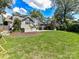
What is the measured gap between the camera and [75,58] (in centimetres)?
1270

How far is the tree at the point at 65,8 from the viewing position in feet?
147

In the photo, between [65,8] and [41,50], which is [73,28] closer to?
[65,8]

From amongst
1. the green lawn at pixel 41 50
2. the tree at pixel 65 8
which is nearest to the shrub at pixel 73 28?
the tree at pixel 65 8

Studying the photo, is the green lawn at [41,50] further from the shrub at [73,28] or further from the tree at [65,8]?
the tree at [65,8]

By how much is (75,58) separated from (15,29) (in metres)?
26.4

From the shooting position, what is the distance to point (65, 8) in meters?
46.1

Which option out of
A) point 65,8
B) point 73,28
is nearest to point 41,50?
point 73,28

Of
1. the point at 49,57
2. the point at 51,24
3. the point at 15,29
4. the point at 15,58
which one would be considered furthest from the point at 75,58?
the point at 51,24

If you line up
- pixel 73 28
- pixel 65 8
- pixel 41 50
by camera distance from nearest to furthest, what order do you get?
1. pixel 41 50
2. pixel 73 28
3. pixel 65 8

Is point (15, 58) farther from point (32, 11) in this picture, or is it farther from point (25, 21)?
point (32, 11)

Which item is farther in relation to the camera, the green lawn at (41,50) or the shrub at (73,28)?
the shrub at (73,28)

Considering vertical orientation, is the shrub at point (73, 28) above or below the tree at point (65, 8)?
below

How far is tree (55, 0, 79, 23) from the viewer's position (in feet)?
147

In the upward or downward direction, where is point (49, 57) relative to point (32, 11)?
downward
